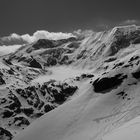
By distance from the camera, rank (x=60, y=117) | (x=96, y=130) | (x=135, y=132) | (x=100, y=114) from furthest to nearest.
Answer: (x=60, y=117) < (x=100, y=114) < (x=96, y=130) < (x=135, y=132)

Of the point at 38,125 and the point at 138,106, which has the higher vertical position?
the point at 38,125

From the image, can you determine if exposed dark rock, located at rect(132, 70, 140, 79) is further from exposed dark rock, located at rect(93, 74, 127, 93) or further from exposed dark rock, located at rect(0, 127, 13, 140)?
exposed dark rock, located at rect(0, 127, 13, 140)

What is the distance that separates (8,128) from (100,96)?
371 feet

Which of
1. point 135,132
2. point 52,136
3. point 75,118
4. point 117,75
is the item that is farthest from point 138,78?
point 135,132

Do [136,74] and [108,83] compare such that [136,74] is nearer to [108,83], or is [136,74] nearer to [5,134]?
[108,83]

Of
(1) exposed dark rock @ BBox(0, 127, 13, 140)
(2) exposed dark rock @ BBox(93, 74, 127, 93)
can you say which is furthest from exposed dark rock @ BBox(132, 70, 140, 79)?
(1) exposed dark rock @ BBox(0, 127, 13, 140)

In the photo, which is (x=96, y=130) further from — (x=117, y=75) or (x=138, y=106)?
(x=117, y=75)

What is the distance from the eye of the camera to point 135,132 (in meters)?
30.5

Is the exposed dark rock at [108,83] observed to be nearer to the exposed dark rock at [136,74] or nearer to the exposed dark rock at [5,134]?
the exposed dark rock at [136,74]

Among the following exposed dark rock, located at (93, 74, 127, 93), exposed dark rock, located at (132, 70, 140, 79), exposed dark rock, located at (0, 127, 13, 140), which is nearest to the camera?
exposed dark rock, located at (132, 70, 140, 79)

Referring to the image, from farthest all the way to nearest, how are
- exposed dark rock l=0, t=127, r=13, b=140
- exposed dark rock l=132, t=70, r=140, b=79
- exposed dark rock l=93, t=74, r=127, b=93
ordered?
exposed dark rock l=0, t=127, r=13, b=140
exposed dark rock l=93, t=74, r=127, b=93
exposed dark rock l=132, t=70, r=140, b=79

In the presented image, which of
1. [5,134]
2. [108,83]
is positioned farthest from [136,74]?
[5,134]

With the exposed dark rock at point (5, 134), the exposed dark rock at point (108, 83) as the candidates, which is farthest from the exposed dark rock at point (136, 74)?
the exposed dark rock at point (5, 134)

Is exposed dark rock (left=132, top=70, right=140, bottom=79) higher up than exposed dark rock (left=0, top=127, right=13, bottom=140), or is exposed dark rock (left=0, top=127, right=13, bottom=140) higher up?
exposed dark rock (left=0, top=127, right=13, bottom=140)
